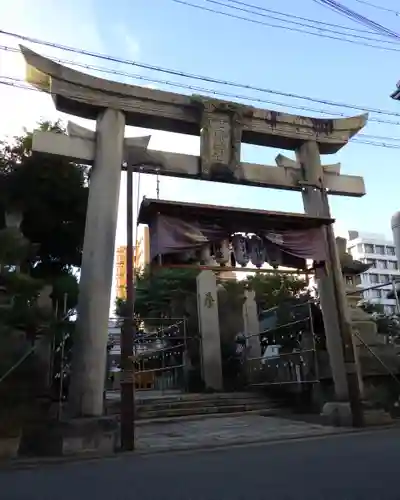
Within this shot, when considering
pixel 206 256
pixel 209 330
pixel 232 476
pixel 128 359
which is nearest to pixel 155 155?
pixel 206 256

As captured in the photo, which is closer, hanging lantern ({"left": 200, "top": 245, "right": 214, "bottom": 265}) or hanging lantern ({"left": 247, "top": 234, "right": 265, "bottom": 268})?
hanging lantern ({"left": 200, "top": 245, "right": 214, "bottom": 265})

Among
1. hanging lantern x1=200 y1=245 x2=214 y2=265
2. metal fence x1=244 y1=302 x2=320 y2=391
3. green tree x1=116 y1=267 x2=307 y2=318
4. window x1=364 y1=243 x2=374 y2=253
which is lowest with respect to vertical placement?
metal fence x1=244 y1=302 x2=320 y2=391

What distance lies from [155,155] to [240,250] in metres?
2.61

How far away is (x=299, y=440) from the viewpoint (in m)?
7.29

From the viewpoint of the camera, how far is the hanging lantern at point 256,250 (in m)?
9.74

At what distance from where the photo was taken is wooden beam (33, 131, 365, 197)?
8422 millimetres

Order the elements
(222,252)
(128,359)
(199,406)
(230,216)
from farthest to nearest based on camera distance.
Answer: (199,406), (222,252), (230,216), (128,359)

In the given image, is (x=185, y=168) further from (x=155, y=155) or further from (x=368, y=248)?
(x=368, y=248)

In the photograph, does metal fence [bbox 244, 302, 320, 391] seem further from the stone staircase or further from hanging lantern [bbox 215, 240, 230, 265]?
hanging lantern [bbox 215, 240, 230, 265]

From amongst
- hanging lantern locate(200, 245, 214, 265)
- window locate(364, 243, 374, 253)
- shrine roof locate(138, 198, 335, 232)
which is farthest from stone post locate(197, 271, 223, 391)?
window locate(364, 243, 374, 253)

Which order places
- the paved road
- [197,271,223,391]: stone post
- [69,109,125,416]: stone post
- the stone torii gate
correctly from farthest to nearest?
1. [197,271,223,391]: stone post
2. the stone torii gate
3. [69,109,125,416]: stone post
4. the paved road

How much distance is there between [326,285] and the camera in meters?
9.87

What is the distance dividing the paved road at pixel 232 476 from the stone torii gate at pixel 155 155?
204cm

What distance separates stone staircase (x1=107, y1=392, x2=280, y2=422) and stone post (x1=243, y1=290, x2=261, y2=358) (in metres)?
2.64
